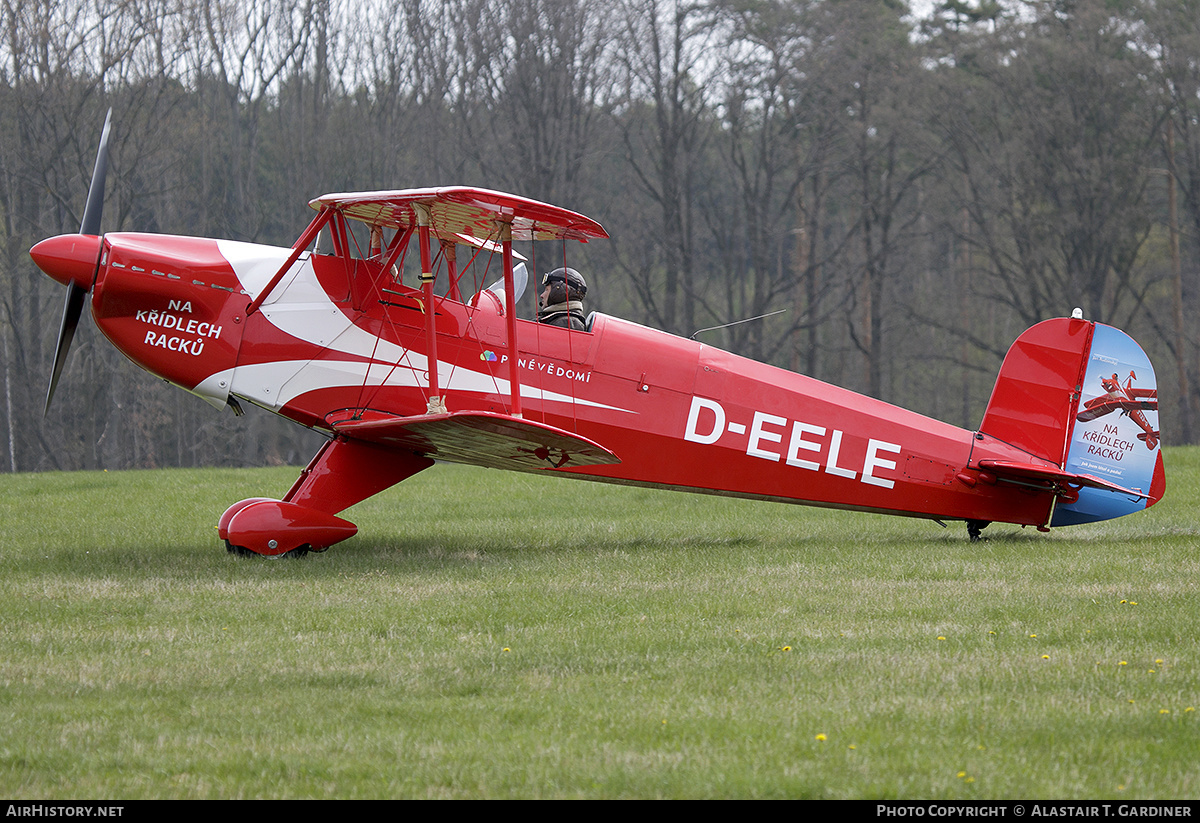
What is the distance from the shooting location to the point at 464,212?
8867mm

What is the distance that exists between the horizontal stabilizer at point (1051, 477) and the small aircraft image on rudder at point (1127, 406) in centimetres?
51

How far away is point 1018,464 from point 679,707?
632 cm

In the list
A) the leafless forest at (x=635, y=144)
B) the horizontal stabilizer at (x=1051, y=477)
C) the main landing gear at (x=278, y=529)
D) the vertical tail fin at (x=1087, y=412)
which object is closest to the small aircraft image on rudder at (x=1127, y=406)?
the vertical tail fin at (x=1087, y=412)

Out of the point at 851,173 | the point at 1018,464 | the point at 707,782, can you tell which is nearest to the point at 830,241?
the point at 851,173

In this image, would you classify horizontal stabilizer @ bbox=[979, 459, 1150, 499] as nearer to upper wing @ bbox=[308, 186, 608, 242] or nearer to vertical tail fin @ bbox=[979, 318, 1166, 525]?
vertical tail fin @ bbox=[979, 318, 1166, 525]

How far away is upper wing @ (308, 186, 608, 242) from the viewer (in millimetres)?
8023

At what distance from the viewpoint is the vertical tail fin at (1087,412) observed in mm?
9961

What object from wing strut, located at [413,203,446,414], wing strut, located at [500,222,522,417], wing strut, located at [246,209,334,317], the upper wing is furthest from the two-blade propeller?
wing strut, located at [500,222,522,417]

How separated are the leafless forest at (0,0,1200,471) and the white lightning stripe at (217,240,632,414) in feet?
62.8

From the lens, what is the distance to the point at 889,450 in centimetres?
1000

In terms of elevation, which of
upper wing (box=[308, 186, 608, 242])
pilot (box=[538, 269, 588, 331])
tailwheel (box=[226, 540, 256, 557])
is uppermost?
upper wing (box=[308, 186, 608, 242])

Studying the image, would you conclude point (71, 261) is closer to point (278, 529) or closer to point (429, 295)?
point (278, 529)

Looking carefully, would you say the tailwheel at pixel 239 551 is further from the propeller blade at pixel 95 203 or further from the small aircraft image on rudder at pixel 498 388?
the propeller blade at pixel 95 203

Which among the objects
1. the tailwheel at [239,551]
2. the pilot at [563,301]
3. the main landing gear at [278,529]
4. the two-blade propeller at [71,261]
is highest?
the pilot at [563,301]
